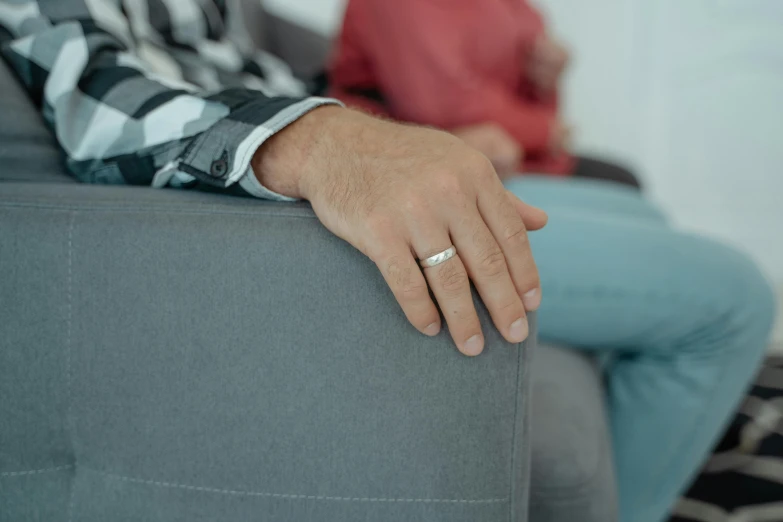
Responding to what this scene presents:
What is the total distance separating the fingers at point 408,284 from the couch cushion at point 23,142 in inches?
15.8

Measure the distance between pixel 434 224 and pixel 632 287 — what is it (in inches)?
16.1

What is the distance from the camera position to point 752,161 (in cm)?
209

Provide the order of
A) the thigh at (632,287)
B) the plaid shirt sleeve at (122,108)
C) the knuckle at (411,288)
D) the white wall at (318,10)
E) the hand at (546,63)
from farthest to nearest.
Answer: the white wall at (318,10), the hand at (546,63), the thigh at (632,287), the plaid shirt sleeve at (122,108), the knuckle at (411,288)

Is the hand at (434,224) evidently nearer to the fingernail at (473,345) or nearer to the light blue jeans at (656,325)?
the fingernail at (473,345)

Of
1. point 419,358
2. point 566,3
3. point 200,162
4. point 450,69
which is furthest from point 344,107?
point 566,3

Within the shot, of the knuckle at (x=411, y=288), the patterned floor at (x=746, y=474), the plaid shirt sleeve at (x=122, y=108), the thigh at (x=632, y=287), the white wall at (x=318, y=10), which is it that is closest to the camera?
the knuckle at (x=411, y=288)

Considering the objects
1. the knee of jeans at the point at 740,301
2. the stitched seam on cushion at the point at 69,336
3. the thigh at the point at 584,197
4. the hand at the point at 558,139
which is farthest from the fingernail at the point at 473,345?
the hand at the point at 558,139

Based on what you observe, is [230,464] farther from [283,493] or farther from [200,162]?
[200,162]

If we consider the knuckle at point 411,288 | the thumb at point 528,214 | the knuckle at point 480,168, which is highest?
the knuckle at point 480,168

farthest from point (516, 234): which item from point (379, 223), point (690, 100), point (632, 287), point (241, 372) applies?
point (690, 100)

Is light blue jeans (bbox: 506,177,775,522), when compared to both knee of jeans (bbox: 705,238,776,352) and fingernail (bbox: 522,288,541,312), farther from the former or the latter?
fingernail (bbox: 522,288,541,312)

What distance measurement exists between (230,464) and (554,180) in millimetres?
894

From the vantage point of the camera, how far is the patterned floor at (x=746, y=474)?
105 centimetres

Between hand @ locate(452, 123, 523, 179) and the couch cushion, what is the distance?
0.67m
